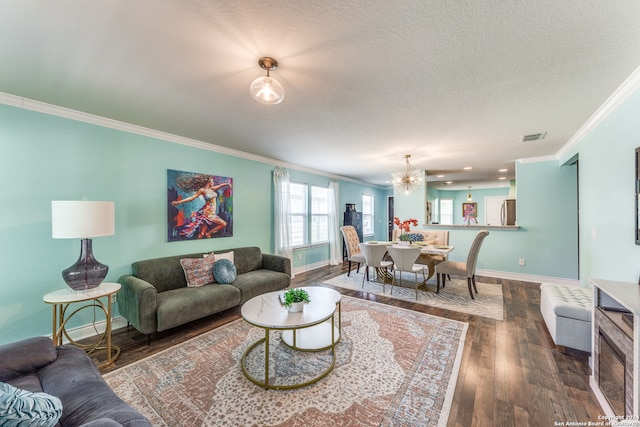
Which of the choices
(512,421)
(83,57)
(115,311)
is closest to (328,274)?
(115,311)

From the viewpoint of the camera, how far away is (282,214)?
4.96m

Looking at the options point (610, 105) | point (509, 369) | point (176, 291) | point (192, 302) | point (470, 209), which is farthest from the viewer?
point (470, 209)

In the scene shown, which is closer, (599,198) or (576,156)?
(599,198)

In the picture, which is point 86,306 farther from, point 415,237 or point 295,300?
point 415,237

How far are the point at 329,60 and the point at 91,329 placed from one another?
145 inches

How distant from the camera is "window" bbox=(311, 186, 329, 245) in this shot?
6043 millimetres

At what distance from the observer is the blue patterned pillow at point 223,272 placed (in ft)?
10.7

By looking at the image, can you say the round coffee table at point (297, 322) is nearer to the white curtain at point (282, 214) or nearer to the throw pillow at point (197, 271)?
the throw pillow at point (197, 271)

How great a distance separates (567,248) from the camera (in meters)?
4.46

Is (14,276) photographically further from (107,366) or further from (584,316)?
(584,316)

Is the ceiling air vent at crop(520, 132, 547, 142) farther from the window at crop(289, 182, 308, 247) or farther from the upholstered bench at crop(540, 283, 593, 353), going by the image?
the window at crop(289, 182, 308, 247)

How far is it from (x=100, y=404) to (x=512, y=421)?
2337 millimetres

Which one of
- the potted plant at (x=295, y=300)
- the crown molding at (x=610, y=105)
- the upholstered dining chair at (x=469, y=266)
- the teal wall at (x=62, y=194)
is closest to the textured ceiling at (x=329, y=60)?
the crown molding at (x=610, y=105)

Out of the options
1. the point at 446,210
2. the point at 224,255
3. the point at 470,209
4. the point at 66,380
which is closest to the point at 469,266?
the point at 224,255
